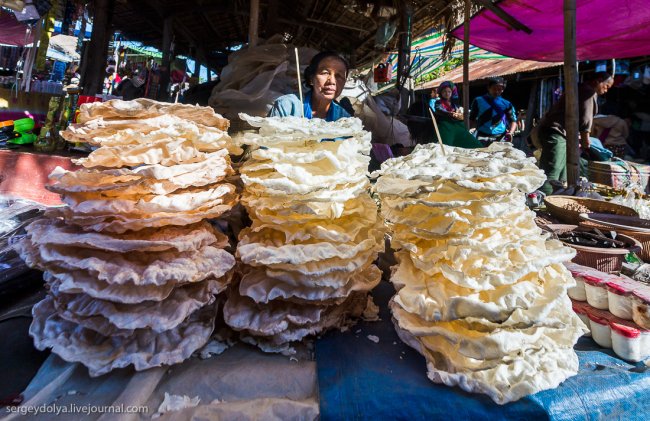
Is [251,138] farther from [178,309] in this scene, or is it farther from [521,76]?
[521,76]

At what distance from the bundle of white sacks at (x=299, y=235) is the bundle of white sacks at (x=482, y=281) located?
17 cm

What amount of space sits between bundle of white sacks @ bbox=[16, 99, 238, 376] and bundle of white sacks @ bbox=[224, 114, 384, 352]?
14 centimetres

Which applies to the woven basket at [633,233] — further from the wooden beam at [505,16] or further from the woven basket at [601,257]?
the wooden beam at [505,16]

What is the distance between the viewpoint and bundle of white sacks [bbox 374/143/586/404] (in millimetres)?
1051

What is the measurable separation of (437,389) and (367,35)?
741 centimetres

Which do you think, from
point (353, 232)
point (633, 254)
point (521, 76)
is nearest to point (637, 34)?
point (521, 76)

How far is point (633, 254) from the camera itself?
219 centimetres

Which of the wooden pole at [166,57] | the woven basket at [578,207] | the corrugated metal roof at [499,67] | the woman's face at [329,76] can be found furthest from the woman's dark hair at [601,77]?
the wooden pole at [166,57]

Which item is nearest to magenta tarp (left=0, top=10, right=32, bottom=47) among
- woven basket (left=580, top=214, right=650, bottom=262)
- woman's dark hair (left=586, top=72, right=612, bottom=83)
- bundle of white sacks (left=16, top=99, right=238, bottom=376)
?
bundle of white sacks (left=16, top=99, right=238, bottom=376)

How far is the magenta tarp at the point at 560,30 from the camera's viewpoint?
4.77 meters

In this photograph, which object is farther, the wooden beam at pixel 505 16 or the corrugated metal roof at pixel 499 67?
the corrugated metal roof at pixel 499 67

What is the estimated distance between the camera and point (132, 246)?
3.66 feet

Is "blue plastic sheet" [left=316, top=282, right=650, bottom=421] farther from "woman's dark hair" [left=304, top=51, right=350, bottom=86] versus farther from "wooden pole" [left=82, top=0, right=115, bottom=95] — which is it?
"wooden pole" [left=82, top=0, right=115, bottom=95]

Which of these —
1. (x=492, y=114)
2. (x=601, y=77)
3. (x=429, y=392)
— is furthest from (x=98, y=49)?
(x=601, y=77)
